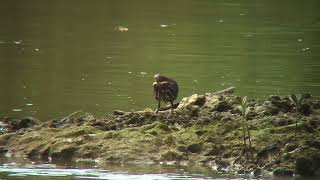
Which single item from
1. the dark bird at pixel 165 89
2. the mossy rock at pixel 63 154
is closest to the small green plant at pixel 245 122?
the dark bird at pixel 165 89

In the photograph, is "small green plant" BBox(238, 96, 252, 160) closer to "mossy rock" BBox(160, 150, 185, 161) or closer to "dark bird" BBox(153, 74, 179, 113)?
"mossy rock" BBox(160, 150, 185, 161)

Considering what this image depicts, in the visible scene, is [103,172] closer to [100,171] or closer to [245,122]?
[100,171]

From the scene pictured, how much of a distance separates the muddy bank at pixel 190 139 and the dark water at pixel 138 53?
286 centimetres

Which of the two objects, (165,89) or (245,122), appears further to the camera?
(165,89)

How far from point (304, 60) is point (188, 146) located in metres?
13.5

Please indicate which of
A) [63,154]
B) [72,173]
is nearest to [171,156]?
[63,154]

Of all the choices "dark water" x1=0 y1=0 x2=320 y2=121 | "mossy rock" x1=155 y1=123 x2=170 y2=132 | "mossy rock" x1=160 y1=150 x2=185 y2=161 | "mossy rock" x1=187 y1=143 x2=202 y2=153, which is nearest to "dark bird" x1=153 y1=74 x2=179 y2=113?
"mossy rock" x1=155 y1=123 x2=170 y2=132

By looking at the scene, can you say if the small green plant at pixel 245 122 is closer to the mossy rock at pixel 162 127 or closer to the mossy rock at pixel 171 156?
the mossy rock at pixel 171 156

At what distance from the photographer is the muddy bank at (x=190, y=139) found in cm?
1321

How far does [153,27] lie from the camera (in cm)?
3672

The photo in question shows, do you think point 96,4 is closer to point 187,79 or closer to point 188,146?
point 187,79

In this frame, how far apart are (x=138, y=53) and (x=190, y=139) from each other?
572 inches

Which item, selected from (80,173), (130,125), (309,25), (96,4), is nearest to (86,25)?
(309,25)

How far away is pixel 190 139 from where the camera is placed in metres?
14.2
